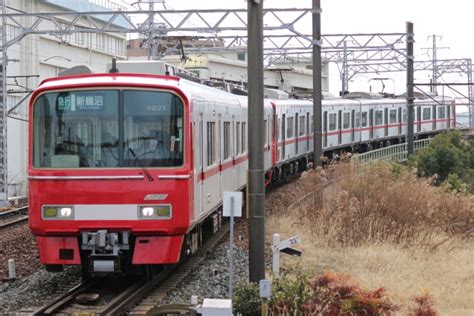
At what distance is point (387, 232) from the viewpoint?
13914 millimetres

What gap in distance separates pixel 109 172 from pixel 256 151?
1717 millimetres

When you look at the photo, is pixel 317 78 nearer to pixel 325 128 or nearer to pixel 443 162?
pixel 443 162

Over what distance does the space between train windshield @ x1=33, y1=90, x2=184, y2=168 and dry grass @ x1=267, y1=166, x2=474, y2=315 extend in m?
3.16

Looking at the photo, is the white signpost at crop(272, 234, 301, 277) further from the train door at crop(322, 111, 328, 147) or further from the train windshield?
the train door at crop(322, 111, 328, 147)

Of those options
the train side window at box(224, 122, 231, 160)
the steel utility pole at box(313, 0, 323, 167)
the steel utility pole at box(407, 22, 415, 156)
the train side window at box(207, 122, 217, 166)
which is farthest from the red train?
the steel utility pole at box(407, 22, 415, 156)

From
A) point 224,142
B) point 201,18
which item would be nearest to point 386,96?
point 201,18

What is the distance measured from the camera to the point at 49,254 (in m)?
9.53

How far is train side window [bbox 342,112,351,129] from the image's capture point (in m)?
31.6

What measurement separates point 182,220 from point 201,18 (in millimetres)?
14702

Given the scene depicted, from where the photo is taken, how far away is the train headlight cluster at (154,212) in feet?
30.6

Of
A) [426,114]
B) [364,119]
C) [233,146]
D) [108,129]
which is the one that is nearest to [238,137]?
[233,146]

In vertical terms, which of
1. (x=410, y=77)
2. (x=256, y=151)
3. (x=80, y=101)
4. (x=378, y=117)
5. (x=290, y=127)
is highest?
(x=410, y=77)

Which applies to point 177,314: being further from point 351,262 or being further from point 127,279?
point 351,262

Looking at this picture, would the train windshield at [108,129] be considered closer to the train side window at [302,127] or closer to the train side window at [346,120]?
the train side window at [302,127]
